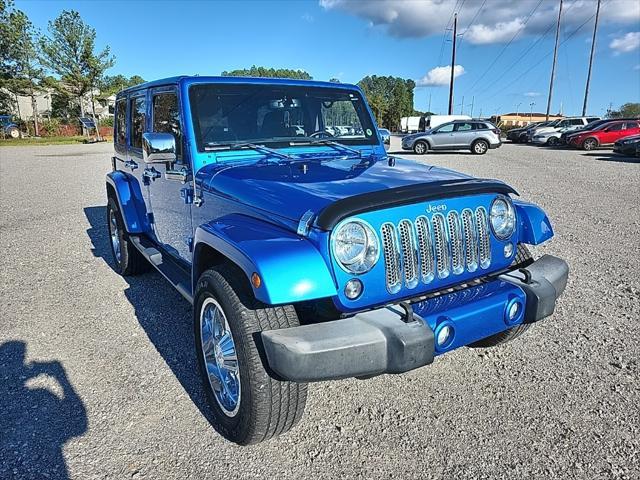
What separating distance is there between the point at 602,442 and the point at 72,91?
44.2m

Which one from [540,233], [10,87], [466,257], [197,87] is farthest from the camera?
[10,87]

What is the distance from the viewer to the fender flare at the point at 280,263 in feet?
6.84

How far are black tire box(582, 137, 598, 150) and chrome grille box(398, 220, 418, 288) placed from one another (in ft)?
84.0

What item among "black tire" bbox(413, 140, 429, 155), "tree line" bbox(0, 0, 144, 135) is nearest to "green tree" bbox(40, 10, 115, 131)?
"tree line" bbox(0, 0, 144, 135)

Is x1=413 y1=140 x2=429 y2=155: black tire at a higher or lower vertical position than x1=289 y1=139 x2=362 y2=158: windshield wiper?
lower

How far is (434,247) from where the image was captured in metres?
2.52

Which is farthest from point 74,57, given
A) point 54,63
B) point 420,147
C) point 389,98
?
point 389,98

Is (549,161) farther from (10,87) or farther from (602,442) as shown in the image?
(10,87)

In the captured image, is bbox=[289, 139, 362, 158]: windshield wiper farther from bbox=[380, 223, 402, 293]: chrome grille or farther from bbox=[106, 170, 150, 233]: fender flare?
bbox=[106, 170, 150, 233]: fender flare

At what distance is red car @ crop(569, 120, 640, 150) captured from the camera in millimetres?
23770

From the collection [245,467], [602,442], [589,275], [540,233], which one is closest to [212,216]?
[245,467]

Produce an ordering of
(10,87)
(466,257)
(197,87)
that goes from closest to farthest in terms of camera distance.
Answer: (466,257), (197,87), (10,87)

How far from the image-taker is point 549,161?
59.7 ft

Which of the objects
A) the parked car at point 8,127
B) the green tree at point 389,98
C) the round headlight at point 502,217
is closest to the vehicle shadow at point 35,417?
the round headlight at point 502,217
